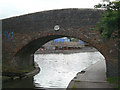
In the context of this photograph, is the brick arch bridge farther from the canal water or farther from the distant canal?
the distant canal

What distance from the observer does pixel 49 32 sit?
1086cm

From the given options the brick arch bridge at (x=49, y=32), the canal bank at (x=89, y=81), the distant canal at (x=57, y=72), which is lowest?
the distant canal at (x=57, y=72)

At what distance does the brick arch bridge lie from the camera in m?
9.57

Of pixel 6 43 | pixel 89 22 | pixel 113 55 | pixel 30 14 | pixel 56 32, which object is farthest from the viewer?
pixel 6 43

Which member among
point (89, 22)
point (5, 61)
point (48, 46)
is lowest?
point (48, 46)

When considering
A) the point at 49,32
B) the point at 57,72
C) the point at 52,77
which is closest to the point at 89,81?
the point at 49,32

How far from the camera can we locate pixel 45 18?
36.1ft

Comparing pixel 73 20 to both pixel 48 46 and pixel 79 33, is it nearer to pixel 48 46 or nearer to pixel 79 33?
pixel 79 33

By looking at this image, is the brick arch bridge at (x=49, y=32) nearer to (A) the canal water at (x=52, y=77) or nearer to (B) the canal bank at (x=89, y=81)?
(B) the canal bank at (x=89, y=81)

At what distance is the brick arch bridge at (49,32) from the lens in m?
9.57

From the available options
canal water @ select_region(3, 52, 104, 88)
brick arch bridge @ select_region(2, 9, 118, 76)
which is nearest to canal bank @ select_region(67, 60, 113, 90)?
brick arch bridge @ select_region(2, 9, 118, 76)

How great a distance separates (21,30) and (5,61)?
2.64m

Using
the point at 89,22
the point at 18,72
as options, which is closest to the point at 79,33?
the point at 89,22

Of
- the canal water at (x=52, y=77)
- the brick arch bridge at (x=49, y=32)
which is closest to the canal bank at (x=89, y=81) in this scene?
the brick arch bridge at (x=49, y=32)
